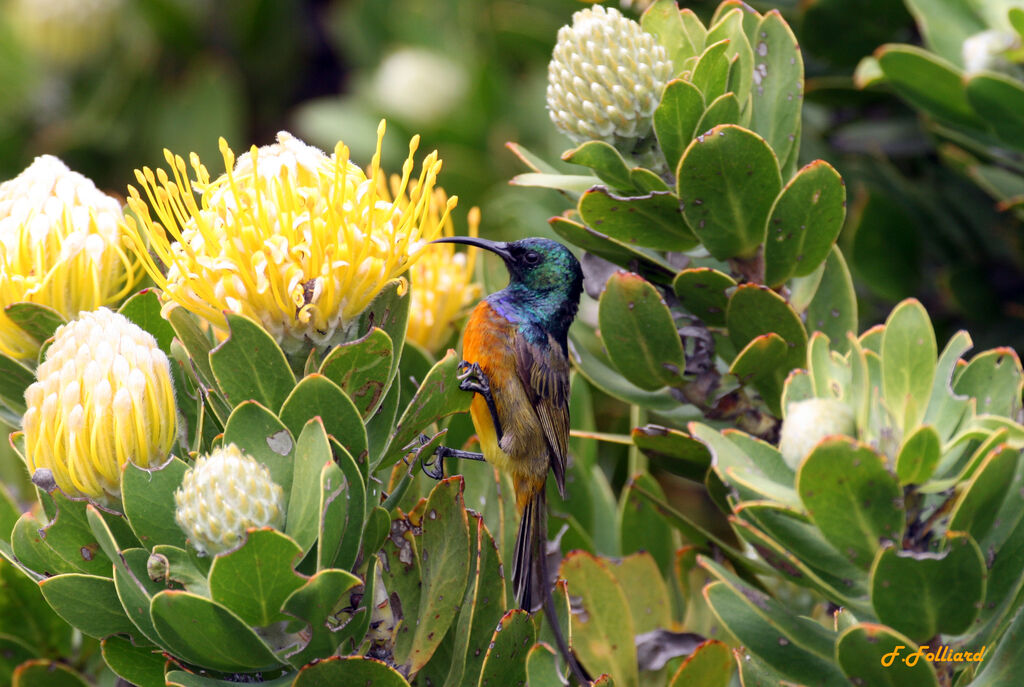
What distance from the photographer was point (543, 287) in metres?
1.38

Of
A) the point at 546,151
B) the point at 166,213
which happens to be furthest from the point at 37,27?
the point at 166,213

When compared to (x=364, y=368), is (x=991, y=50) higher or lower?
higher

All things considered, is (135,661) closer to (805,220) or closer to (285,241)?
(285,241)

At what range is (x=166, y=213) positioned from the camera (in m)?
1.02

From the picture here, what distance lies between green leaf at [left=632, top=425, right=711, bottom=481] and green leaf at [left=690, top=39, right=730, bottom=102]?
39 centimetres

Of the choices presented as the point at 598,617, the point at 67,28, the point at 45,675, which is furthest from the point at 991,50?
the point at 67,28

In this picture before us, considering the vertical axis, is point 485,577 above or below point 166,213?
below

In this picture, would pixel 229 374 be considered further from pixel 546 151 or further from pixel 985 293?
pixel 546 151

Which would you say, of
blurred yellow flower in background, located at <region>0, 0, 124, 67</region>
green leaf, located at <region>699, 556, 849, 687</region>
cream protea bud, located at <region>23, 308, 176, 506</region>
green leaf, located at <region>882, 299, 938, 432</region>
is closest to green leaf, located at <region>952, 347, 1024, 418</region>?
green leaf, located at <region>882, 299, 938, 432</region>

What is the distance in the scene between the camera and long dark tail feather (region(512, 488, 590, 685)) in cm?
108

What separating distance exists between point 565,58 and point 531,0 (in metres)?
1.18

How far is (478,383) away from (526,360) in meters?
0.13

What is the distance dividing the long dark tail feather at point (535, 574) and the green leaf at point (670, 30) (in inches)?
22.4

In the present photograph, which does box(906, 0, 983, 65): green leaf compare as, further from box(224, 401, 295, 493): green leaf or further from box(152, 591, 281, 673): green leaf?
box(152, 591, 281, 673): green leaf
